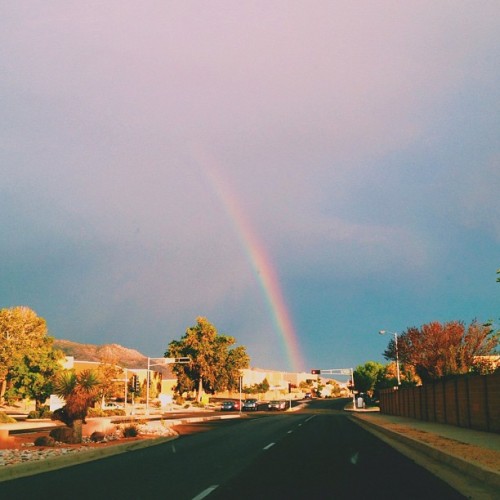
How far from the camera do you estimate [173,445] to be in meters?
23.1

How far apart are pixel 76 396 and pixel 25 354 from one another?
127ft

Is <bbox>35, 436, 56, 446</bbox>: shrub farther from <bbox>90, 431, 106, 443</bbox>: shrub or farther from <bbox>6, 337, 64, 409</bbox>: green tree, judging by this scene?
<bbox>6, 337, 64, 409</bbox>: green tree

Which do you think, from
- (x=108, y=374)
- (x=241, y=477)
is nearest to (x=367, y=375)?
(x=108, y=374)

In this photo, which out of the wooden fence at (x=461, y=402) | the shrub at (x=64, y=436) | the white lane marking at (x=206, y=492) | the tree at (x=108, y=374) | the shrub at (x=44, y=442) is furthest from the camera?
the tree at (x=108, y=374)

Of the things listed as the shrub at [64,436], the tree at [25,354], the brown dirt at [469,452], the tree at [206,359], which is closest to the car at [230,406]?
the tree at [206,359]

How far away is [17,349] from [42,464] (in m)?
42.6

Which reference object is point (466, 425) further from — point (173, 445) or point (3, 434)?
point (3, 434)

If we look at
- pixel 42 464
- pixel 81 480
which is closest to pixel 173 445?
pixel 42 464

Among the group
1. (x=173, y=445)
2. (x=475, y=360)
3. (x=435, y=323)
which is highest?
(x=435, y=323)

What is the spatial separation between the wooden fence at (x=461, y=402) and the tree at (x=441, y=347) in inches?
353

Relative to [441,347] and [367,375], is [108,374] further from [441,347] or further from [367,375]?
[367,375]

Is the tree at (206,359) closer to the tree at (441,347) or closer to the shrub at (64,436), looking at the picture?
the tree at (441,347)

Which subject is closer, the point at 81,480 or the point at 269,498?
the point at 269,498

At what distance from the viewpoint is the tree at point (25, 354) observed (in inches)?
2163
